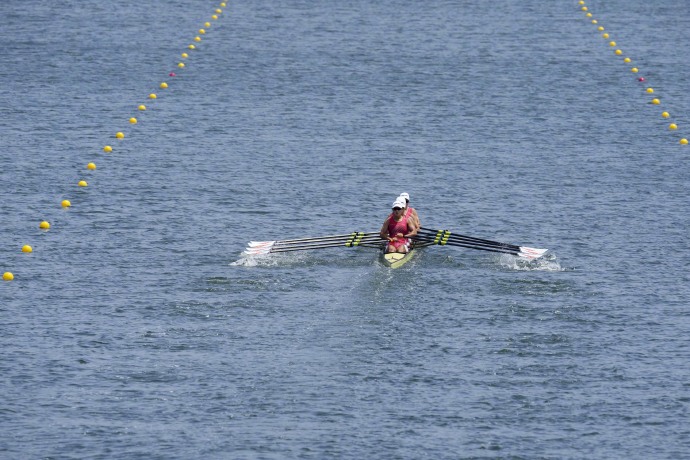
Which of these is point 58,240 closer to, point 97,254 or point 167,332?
point 97,254

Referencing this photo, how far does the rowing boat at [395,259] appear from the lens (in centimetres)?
4216

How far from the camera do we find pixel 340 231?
4575 centimetres

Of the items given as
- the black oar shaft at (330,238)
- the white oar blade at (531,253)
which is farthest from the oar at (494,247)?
the black oar shaft at (330,238)

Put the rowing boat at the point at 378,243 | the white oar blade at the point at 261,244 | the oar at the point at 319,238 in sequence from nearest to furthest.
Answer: the rowing boat at the point at 378,243, the white oar blade at the point at 261,244, the oar at the point at 319,238

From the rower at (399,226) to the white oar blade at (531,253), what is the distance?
3.18 meters

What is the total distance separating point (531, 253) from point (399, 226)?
3.88m

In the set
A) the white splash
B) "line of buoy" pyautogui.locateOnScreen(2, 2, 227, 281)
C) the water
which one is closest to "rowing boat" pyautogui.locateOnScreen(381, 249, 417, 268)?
the water

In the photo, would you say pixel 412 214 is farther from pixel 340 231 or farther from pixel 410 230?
pixel 340 231

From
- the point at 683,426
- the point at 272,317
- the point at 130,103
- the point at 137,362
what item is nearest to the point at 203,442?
the point at 137,362

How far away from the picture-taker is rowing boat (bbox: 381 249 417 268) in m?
42.2

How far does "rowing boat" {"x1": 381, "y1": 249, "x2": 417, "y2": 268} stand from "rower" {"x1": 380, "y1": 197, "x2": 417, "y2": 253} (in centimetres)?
32

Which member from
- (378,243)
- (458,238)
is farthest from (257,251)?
Result: (458,238)

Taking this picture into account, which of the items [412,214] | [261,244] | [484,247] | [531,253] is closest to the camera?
[531,253]

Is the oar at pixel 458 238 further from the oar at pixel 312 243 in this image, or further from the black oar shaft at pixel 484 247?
the oar at pixel 312 243
